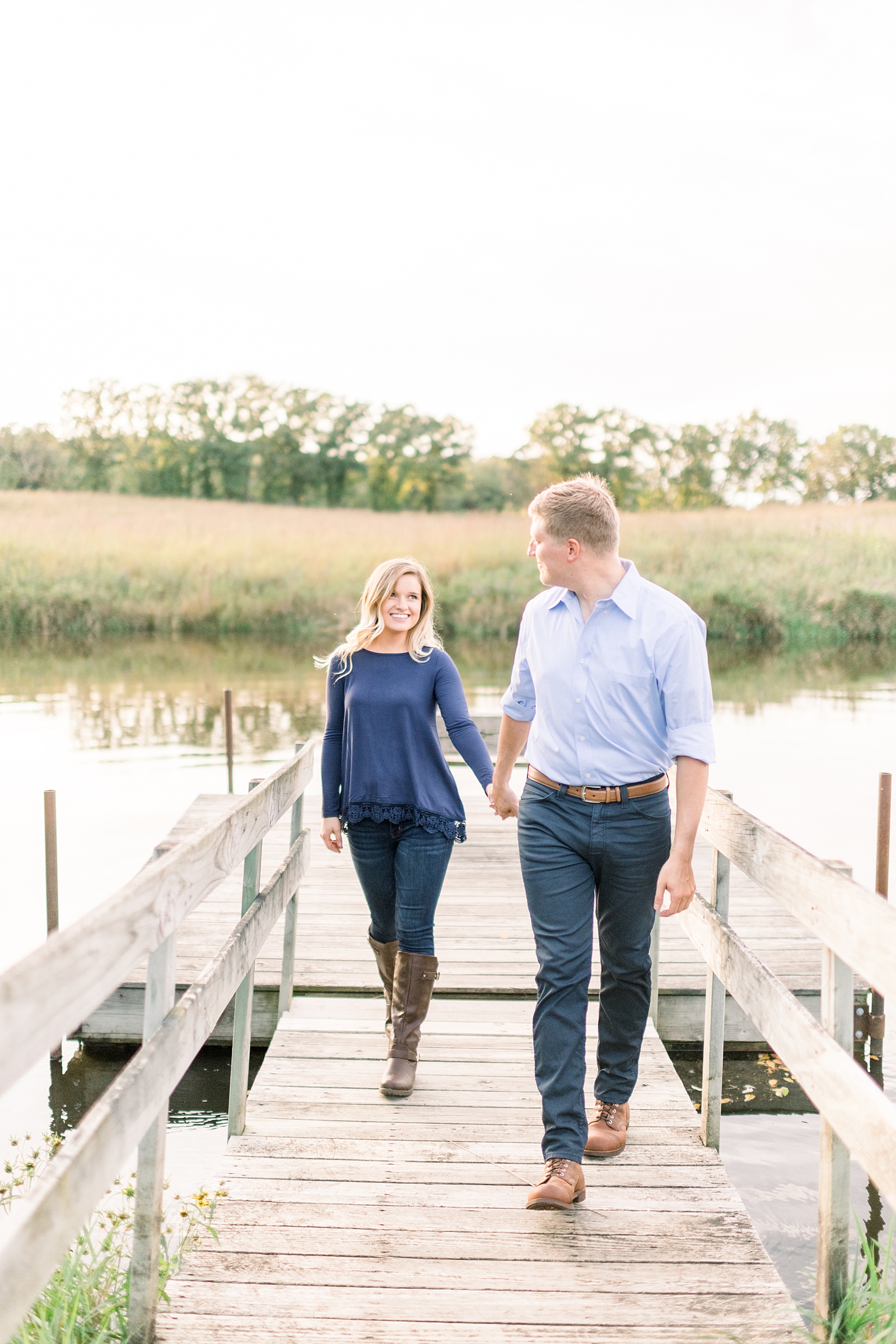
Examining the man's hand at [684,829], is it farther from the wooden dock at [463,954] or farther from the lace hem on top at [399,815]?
the wooden dock at [463,954]

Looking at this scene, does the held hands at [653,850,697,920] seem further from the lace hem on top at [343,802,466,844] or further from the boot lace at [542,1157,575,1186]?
the lace hem on top at [343,802,466,844]

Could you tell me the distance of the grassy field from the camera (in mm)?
29109

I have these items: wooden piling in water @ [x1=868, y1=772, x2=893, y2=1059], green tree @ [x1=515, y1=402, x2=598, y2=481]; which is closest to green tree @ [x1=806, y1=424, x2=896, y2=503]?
green tree @ [x1=515, y1=402, x2=598, y2=481]

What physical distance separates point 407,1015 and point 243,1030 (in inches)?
23.0

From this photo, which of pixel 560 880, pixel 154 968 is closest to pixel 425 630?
pixel 560 880

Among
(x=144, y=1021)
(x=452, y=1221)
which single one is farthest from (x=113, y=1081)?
(x=144, y=1021)

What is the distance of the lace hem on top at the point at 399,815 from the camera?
3744 millimetres

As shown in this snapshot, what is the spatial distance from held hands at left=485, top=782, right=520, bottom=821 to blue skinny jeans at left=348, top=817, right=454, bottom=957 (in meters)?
0.28

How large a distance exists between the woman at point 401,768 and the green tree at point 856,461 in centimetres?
6566

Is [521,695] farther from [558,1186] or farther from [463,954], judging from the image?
[463,954]

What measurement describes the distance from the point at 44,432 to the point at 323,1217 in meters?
57.5

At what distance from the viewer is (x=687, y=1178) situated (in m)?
3.25

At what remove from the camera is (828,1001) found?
247cm

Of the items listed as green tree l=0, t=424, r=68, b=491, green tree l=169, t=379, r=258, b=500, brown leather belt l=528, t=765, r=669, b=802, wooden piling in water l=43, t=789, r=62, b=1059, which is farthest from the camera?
green tree l=169, t=379, r=258, b=500
